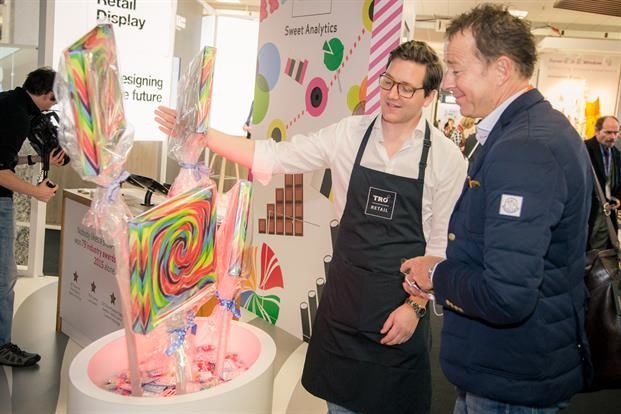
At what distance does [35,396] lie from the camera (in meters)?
2.88

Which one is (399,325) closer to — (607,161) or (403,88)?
(403,88)

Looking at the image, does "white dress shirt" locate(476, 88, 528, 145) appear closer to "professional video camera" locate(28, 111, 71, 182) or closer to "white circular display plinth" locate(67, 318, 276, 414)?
"white circular display plinth" locate(67, 318, 276, 414)

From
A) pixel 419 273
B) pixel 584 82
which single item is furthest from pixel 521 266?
pixel 584 82

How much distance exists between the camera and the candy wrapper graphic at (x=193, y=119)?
1395 millimetres

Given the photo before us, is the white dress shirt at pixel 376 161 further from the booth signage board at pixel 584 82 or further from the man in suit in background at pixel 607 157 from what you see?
the booth signage board at pixel 584 82

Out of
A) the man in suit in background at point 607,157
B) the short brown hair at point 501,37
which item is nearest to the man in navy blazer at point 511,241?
the short brown hair at point 501,37

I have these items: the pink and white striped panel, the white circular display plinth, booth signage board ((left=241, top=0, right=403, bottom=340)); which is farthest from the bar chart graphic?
the white circular display plinth

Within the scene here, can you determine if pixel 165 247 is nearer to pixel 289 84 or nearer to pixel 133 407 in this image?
pixel 133 407

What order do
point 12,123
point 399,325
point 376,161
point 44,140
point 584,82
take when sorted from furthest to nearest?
point 584,82 < point 44,140 < point 12,123 < point 376,161 < point 399,325

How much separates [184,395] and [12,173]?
225 cm

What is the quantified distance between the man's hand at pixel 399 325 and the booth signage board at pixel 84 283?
1.83 m

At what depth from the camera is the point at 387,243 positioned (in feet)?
6.02

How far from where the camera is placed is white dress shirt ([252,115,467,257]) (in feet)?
6.21

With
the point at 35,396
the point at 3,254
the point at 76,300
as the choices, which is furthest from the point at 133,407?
the point at 76,300
